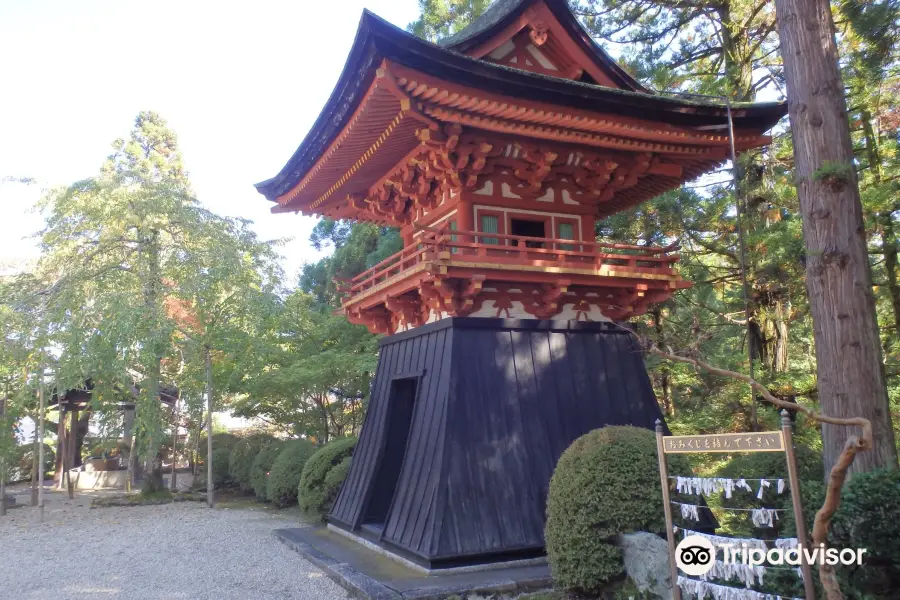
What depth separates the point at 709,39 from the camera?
13.3 metres

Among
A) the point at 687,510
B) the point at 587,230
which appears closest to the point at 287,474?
the point at 587,230

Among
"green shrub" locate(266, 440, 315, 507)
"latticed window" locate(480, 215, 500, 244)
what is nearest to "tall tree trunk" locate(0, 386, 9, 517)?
"green shrub" locate(266, 440, 315, 507)

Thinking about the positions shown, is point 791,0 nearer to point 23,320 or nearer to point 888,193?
point 888,193

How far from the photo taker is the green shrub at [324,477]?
1159 cm

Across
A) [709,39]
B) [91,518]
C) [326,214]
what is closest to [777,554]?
[326,214]

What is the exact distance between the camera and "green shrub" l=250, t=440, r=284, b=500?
15320 mm

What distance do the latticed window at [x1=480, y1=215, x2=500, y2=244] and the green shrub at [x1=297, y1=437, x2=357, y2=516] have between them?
17.0 feet

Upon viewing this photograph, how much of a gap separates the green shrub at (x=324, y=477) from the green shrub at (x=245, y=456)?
5.29 metres

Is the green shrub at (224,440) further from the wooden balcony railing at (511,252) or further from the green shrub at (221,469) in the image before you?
the wooden balcony railing at (511,252)

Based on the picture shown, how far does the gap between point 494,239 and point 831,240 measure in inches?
174

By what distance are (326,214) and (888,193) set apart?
9.10 metres

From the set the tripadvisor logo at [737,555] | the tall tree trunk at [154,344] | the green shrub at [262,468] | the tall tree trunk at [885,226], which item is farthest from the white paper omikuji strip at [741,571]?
the tall tree trunk at [154,344]

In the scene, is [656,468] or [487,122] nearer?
[656,468]

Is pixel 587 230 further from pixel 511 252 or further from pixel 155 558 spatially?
pixel 155 558
